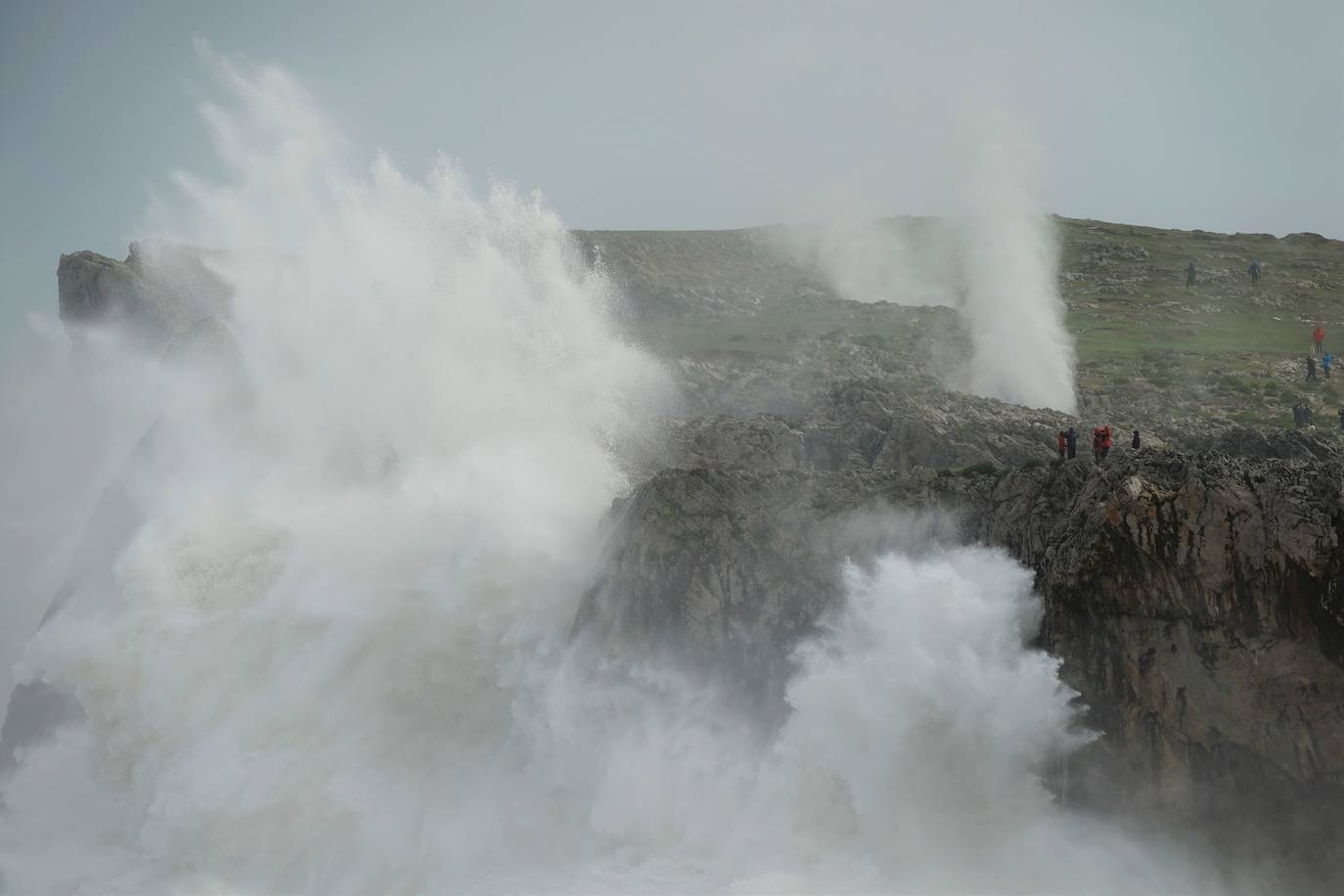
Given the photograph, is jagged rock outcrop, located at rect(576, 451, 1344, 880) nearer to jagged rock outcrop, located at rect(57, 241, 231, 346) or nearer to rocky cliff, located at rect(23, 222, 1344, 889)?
rocky cliff, located at rect(23, 222, 1344, 889)

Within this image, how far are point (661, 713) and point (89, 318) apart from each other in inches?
1631

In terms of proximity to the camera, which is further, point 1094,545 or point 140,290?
point 140,290

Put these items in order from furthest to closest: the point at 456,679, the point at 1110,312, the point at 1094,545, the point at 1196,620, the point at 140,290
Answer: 1. the point at 1110,312
2. the point at 140,290
3. the point at 456,679
4. the point at 1094,545
5. the point at 1196,620

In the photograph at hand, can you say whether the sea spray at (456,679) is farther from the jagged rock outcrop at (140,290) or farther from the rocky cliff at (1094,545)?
the jagged rock outcrop at (140,290)

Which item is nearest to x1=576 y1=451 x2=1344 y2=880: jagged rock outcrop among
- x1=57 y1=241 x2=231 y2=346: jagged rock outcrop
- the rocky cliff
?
the rocky cliff

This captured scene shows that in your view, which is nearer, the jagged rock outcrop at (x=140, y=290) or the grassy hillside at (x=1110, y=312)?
the grassy hillside at (x=1110, y=312)

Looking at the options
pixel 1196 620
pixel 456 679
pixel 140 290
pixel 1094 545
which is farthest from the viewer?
pixel 140 290

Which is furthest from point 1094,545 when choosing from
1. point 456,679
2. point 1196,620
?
point 456,679

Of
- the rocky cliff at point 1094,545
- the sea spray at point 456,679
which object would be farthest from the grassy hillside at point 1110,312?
the sea spray at point 456,679

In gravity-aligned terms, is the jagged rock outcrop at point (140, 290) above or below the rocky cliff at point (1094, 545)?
above

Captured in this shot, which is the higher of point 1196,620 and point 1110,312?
point 1110,312

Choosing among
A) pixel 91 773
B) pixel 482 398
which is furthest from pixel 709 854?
pixel 91 773

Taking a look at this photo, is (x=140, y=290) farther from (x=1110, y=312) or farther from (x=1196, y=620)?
(x=1196, y=620)

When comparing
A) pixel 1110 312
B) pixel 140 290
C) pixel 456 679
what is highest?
pixel 1110 312
